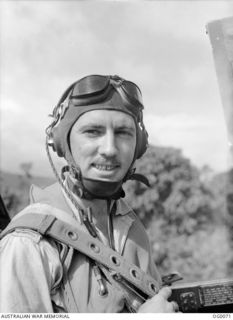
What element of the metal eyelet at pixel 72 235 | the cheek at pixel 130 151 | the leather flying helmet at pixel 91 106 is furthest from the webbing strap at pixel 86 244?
the cheek at pixel 130 151

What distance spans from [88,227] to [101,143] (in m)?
0.28

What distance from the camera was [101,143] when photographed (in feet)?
3.98

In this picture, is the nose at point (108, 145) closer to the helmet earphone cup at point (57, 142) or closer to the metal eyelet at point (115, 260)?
the helmet earphone cup at point (57, 142)

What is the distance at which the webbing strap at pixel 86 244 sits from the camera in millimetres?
1096

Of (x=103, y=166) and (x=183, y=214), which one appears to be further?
(x=183, y=214)

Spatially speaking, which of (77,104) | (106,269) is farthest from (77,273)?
(77,104)

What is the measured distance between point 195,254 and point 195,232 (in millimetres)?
95

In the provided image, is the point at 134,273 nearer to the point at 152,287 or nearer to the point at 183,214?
the point at 152,287

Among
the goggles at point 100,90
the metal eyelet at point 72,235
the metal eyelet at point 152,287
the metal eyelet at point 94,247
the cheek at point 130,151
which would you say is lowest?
the metal eyelet at point 152,287

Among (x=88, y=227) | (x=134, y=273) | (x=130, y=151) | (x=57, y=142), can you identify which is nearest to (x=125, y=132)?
(x=130, y=151)

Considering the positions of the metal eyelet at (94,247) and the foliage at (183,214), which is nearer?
the metal eyelet at (94,247)

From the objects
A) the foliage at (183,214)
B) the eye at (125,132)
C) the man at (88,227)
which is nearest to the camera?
the man at (88,227)

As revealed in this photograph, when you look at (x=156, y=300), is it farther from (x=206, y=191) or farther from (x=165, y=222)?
(x=206, y=191)

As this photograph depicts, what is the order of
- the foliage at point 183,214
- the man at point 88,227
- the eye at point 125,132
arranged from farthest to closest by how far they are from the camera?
1. the foliage at point 183,214
2. the eye at point 125,132
3. the man at point 88,227
